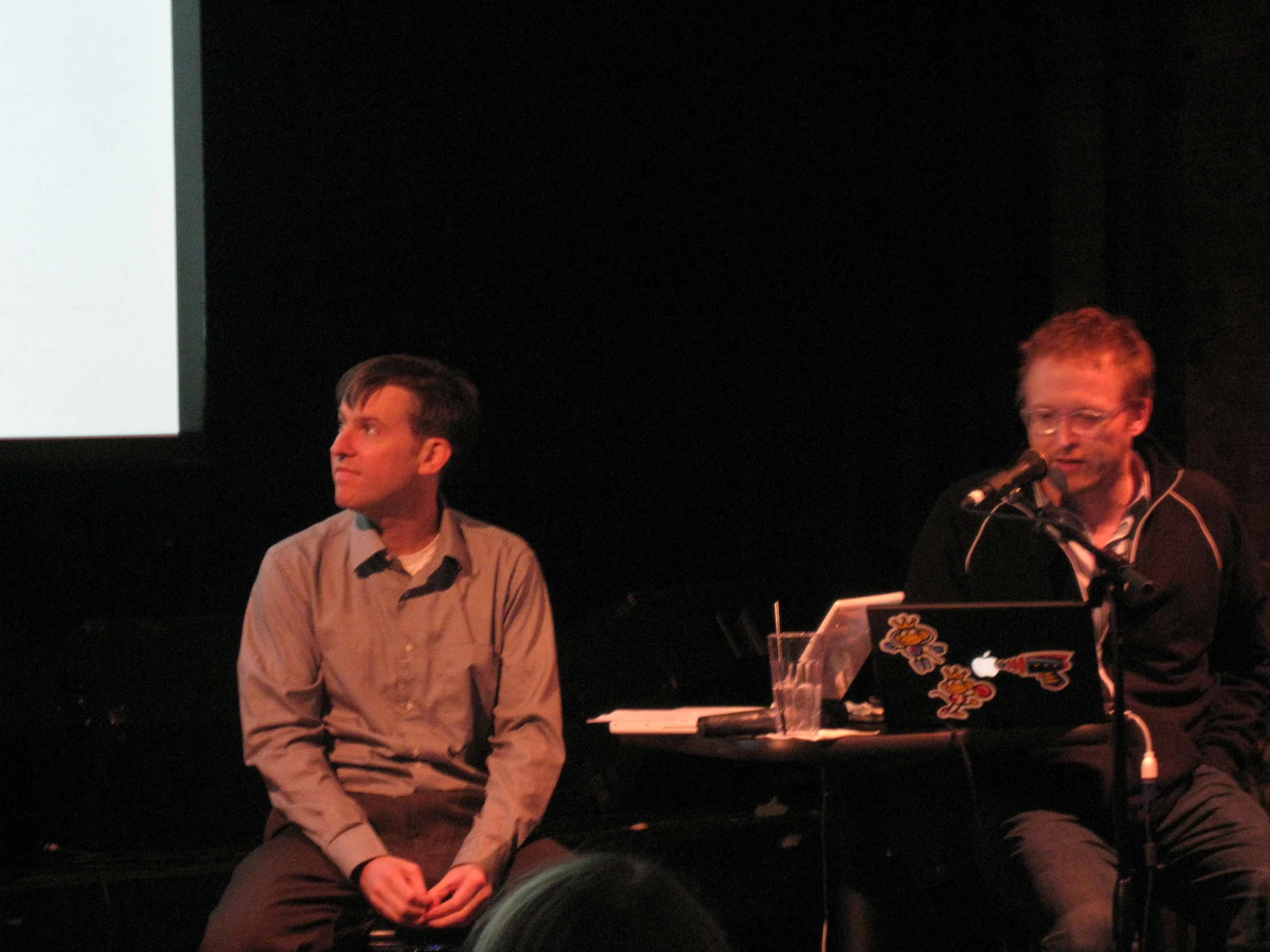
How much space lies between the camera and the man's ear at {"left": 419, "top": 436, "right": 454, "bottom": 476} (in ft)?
9.49

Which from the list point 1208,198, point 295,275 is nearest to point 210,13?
point 295,275

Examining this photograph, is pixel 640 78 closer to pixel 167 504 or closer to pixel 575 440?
pixel 575 440

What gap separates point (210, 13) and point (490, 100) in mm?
739

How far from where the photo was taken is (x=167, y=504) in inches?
146

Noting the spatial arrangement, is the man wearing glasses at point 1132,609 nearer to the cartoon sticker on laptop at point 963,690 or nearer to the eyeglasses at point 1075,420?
the eyeglasses at point 1075,420

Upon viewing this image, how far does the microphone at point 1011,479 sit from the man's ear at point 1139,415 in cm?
40

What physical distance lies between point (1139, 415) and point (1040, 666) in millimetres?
658

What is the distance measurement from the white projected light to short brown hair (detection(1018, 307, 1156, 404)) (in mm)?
2023

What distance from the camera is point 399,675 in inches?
107

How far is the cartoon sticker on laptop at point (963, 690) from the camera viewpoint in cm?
235

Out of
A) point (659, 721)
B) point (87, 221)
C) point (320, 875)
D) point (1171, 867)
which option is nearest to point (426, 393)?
point (659, 721)

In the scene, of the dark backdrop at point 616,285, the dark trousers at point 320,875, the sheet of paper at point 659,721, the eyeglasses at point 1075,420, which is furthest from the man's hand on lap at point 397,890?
the eyeglasses at point 1075,420

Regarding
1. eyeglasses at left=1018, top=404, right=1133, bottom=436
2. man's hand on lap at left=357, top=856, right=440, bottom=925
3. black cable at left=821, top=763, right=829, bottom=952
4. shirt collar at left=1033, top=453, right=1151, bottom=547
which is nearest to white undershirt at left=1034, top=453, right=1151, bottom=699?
shirt collar at left=1033, top=453, right=1151, bottom=547

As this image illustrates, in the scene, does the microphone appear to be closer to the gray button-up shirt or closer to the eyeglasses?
the eyeglasses
